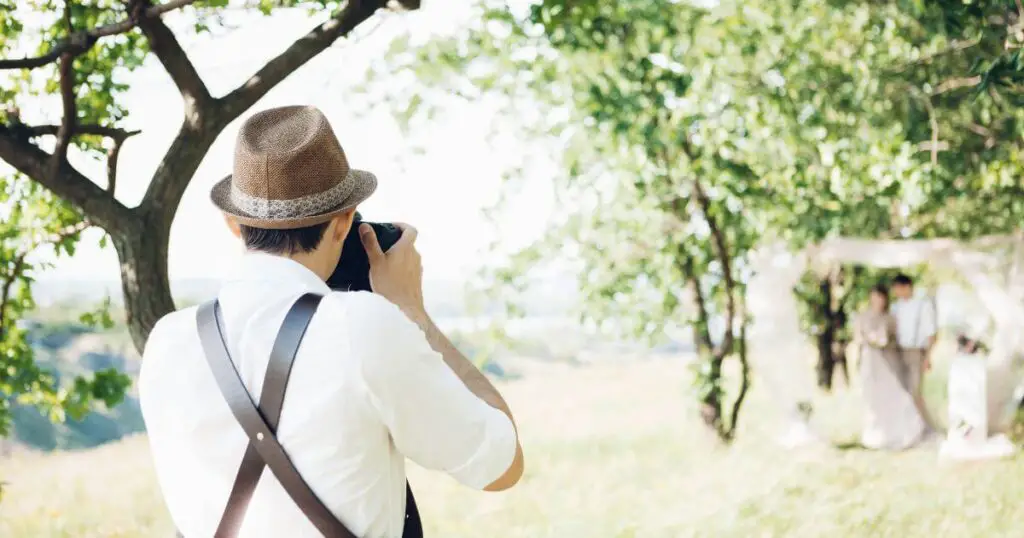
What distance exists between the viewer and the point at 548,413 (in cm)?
1664

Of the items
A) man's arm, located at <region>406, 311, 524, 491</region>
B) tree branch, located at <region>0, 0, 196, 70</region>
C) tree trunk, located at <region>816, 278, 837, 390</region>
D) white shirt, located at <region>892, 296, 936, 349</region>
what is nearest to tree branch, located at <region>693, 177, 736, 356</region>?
white shirt, located at <region>892, 296, 936, 349</region>

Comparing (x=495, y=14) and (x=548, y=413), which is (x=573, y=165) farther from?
(x=548, y=413)

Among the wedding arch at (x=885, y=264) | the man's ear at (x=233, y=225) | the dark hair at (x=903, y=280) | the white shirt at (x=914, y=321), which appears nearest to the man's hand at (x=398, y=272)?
the man's ear at (x=233, y=225)

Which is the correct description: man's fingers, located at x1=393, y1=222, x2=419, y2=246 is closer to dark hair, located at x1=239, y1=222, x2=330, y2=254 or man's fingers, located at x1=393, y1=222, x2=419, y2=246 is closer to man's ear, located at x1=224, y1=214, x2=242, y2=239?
dark hair, located at x1=239, y1=222, x2=330, y2=254

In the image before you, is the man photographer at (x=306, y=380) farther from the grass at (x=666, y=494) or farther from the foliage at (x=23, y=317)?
the grass at (x=666, y=494)

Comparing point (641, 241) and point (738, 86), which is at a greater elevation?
point (738, 86)

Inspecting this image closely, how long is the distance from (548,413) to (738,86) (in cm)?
902

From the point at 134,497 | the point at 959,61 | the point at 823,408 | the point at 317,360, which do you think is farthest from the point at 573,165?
the point at 317,360

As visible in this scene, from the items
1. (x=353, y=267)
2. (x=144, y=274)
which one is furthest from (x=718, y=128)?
(x=353, y=267)

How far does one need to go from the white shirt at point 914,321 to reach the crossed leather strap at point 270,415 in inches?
422

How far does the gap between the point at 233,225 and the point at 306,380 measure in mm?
354

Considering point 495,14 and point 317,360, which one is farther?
point 495,14

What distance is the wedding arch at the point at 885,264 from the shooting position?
10445 millimetres

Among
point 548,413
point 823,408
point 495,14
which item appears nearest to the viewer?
point 495,14
